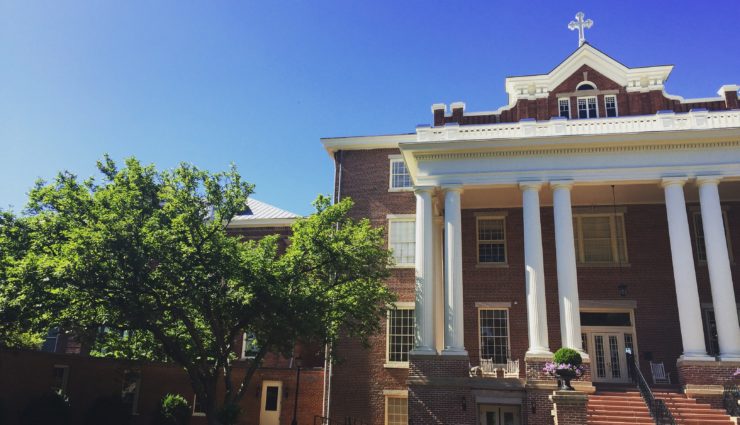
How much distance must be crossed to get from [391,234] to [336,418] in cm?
810

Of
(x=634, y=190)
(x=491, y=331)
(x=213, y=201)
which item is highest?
(x=634, y=190)

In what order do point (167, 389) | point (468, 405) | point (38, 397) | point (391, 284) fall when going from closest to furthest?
1. point (468, 405)
2. point (38, 397)
3. point (391, 284)
4. point (167, 389)

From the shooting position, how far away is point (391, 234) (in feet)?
82.1

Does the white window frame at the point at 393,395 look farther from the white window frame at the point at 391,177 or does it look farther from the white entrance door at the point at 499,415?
the white window frame at the point at 391,177

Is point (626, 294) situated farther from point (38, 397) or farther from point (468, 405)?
point (38, 397)

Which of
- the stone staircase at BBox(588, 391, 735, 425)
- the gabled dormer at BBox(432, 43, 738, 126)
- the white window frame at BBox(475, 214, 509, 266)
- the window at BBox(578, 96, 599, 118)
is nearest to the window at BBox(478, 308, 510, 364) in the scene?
the white window frame at BBox(475, 214, 509, 266)

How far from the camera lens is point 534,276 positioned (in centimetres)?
1859

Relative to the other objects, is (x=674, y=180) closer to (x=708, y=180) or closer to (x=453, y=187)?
(x=708, y=180)

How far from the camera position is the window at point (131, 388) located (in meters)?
25.4

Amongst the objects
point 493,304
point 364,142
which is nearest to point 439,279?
point 493,304

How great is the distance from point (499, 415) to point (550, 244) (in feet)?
27.8

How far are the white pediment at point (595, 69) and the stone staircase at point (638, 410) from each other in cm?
1294

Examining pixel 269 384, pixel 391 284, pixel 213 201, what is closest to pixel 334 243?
pixel 213 201

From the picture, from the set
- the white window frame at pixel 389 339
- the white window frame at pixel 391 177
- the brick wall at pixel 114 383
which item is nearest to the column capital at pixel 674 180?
the white window frame at pixel 391 177
